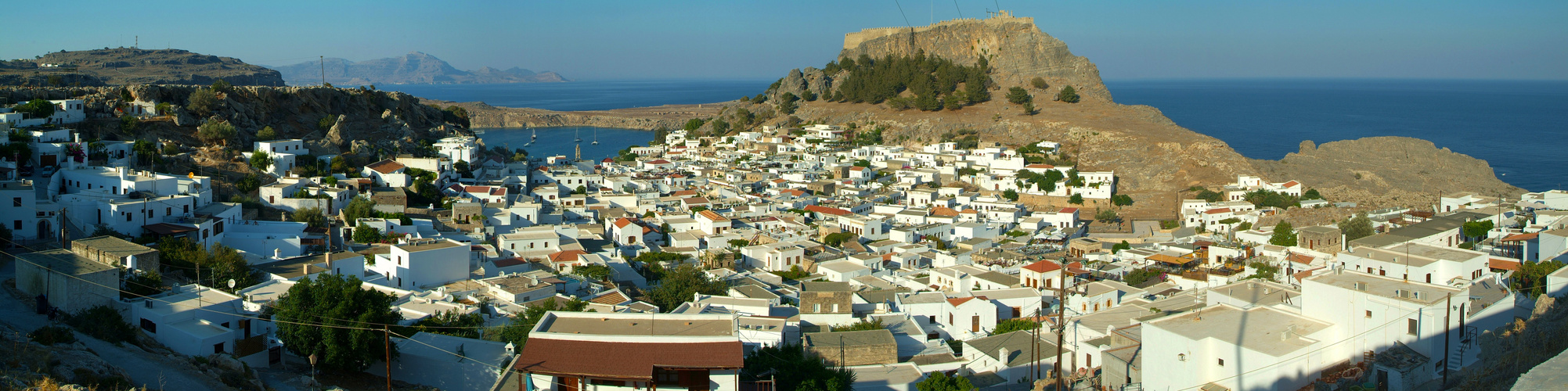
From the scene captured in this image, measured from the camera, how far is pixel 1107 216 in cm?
2689

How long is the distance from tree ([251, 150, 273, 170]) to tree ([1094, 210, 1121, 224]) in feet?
64.9

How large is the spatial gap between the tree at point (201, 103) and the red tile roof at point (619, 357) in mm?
19596

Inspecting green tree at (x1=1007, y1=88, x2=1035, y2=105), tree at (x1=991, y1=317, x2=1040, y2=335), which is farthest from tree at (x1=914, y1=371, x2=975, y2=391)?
green tree at (x1=1007, y1=88, x2=1035, y2=105)

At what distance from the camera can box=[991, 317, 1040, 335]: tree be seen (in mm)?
12341

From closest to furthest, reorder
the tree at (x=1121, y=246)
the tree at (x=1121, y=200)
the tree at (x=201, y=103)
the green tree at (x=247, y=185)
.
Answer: the green tree at (x=247, y=185) → the tree at (x=1121, y=246) → the tree at (x=201, y=103) → the tree at (x=1121, y=200)

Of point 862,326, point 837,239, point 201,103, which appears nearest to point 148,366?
point 862,326

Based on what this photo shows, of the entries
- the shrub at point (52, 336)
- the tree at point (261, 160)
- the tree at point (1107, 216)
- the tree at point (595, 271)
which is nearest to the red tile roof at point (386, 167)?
the tree at point (261, 160)

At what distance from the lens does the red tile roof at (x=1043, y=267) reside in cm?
1615

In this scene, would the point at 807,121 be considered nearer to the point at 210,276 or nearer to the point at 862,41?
the point at 862,41

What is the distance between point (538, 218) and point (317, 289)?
10.7 metres

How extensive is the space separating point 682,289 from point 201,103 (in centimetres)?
1611

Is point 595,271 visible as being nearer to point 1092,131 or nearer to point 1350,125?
point 1092,131

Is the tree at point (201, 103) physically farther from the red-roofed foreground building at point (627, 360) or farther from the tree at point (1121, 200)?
the tree at point (1121, 200)

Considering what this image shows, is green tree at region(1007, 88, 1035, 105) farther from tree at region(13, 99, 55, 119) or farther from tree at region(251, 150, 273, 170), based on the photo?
tree at region(13, 99, 55, 119)
